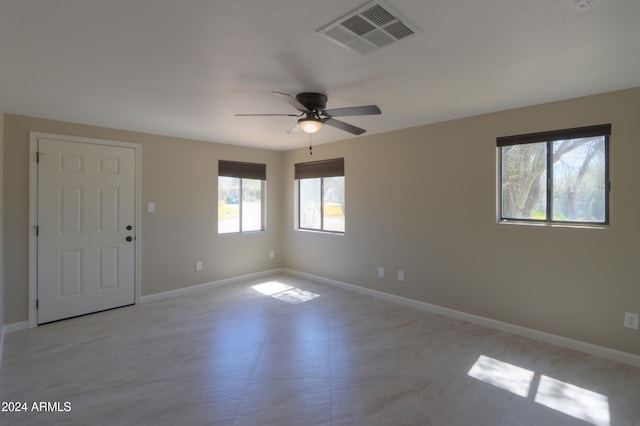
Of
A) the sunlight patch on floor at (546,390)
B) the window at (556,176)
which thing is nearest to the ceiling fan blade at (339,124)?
the window at (556,176)

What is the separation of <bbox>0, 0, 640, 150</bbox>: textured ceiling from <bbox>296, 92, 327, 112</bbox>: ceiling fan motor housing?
54 mm

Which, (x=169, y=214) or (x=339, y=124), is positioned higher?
(x=339, y=124)

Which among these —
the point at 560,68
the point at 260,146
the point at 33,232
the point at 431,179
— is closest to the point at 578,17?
the point at 560,68

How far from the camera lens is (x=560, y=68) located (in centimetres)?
224

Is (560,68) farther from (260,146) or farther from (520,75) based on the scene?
(260,146)

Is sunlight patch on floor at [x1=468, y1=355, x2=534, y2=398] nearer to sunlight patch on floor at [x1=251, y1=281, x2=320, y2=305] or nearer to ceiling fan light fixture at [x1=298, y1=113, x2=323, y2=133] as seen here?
sunlight patch on floor at [x1=251, y1=281, x2=320, y2=305]

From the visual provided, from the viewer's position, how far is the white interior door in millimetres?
3529

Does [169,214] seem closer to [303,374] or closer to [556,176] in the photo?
[303,374]

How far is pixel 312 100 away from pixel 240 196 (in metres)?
3.16

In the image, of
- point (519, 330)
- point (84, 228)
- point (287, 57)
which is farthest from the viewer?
point (84, 228)

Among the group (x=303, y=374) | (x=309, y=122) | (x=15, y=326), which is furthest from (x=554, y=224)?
(x=15, y=326)

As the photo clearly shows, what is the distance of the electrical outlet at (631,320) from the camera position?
2626mm

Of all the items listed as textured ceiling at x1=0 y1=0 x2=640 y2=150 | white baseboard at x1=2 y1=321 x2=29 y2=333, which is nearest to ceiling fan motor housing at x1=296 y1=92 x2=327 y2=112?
textured ceiling at x1=0 y1=0 x2=640 y2=150

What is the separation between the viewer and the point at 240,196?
17.8 feet
